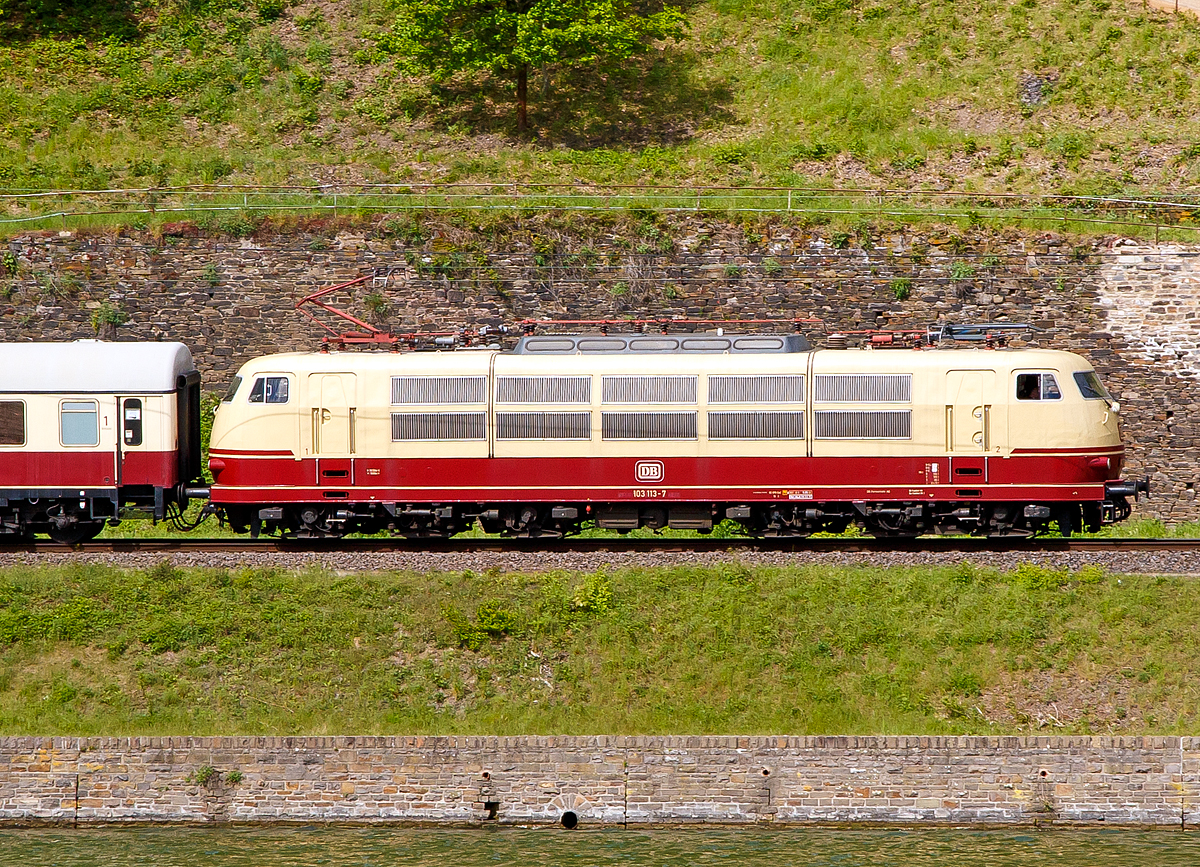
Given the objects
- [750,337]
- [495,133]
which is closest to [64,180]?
[495,133]

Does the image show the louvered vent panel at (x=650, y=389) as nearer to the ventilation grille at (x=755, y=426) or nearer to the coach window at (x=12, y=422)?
the ventilation grille at (x=755, y=426)

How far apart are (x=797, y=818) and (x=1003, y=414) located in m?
9.94

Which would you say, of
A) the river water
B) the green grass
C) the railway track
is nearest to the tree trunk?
the railway track

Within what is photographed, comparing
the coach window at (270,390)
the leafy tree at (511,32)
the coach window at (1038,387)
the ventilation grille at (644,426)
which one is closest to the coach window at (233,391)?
the coach window at (270,390)

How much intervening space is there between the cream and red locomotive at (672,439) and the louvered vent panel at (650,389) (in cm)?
2

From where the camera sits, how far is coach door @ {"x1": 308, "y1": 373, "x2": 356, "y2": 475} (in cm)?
2383

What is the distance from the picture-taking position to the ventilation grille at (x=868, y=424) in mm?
23188

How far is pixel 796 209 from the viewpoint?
33156 millimetres

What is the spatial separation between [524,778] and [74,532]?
12854 millimetres

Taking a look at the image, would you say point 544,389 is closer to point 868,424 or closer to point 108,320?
point 868,424

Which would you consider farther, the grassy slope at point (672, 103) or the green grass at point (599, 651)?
the grassy slope at point (672, 103)

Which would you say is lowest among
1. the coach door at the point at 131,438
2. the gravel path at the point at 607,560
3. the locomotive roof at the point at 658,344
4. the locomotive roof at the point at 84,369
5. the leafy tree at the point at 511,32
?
the gravel path at the point at 607,560

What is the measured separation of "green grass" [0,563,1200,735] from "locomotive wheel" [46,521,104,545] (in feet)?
15.4

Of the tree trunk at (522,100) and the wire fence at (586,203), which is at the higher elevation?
the tree trunk at (522,100)
